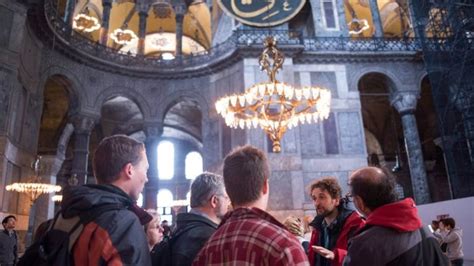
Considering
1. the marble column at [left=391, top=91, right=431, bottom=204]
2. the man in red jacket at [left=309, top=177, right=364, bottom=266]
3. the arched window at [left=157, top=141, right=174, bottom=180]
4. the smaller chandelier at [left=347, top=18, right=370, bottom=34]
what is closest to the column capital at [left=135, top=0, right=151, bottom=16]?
the arched window at [left=157, top=141, right=174, bottom=180]

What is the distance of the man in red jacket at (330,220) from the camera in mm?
2500

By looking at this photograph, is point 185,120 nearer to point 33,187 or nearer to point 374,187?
point 33,187

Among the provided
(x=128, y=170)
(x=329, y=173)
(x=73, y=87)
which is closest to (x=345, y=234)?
(x=128, y=170)

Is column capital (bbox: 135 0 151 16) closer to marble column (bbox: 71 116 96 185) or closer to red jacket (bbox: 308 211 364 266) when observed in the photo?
marble column (bbox: 71 116 96 185)

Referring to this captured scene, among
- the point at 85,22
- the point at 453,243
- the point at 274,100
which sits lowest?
the point at 453,243

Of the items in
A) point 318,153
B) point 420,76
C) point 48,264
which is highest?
point 420,76

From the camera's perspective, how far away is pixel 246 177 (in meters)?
1.43

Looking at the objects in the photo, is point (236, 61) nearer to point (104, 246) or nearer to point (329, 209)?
point (329, 209)

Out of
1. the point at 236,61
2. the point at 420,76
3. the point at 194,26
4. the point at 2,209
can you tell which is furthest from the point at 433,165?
the point at 2,209

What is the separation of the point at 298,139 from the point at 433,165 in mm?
8920

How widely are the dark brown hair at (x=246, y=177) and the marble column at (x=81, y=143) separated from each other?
12504 mm

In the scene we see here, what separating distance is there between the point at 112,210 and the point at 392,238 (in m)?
1.16

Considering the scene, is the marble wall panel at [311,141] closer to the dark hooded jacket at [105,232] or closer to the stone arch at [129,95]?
the stone arch at [129,95]

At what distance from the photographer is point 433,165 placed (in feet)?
57.9
